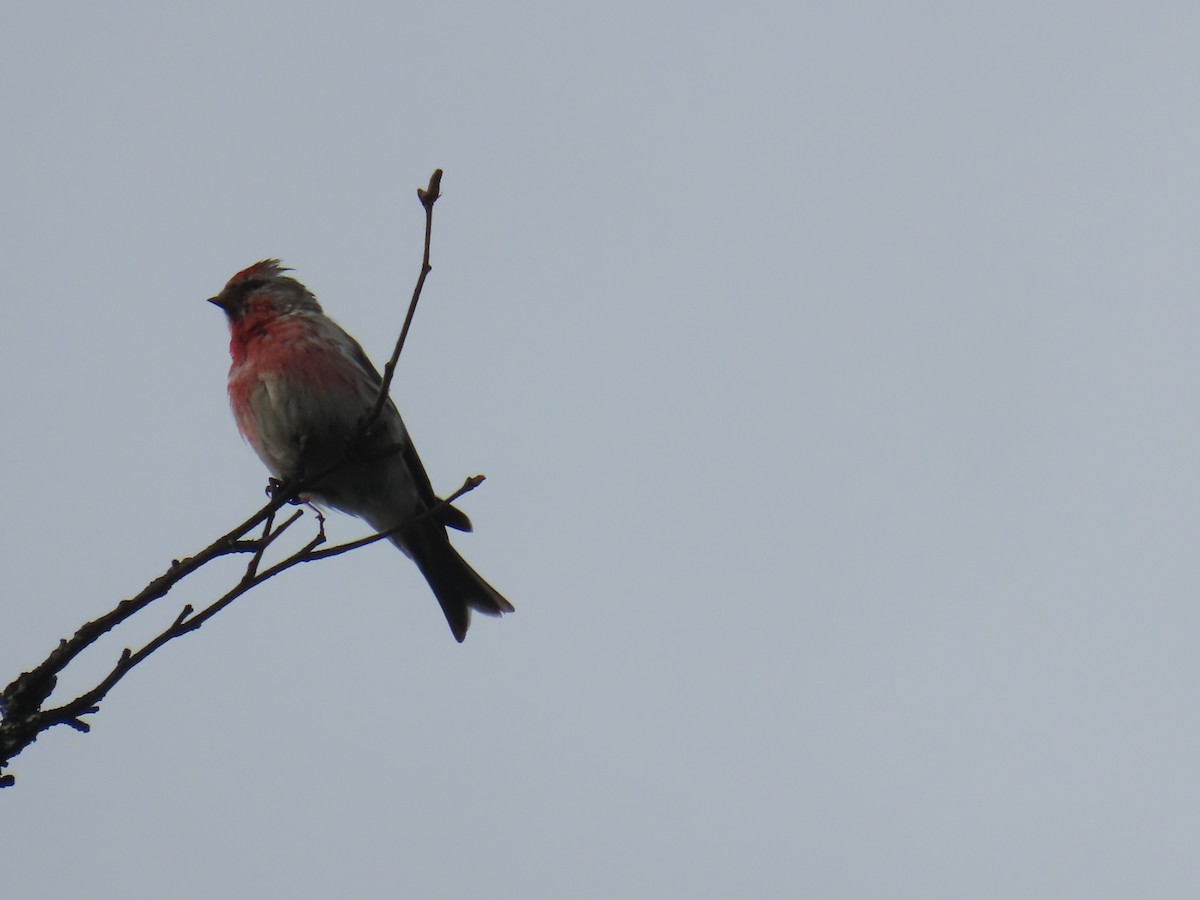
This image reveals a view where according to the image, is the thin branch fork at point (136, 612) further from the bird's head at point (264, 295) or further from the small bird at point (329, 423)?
the bird's head at point (264, 295)

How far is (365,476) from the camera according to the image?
6.92 m

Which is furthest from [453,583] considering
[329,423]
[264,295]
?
[264,295]

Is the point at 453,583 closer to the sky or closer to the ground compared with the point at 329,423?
closer to the ground

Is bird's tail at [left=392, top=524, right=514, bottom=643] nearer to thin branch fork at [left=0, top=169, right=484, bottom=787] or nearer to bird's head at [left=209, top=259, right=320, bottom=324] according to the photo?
bird's head at [left=209, top=259, right=320, bottom=324]

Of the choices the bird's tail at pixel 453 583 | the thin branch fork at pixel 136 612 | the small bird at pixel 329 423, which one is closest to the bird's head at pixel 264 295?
the small bird at pixel 329 423

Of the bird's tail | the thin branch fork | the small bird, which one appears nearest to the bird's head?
the small bird

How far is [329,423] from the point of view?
6.62 metres

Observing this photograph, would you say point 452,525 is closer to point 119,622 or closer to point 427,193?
point 427,193

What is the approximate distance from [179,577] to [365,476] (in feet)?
10.7

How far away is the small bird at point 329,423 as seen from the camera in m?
6.64

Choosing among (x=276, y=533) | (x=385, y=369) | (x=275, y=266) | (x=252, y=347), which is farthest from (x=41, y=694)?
(x=275, y=266)

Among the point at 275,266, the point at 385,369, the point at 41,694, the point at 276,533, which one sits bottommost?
the point at 41,694

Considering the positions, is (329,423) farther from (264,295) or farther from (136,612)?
(136,612)

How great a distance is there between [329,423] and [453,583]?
1.19m
